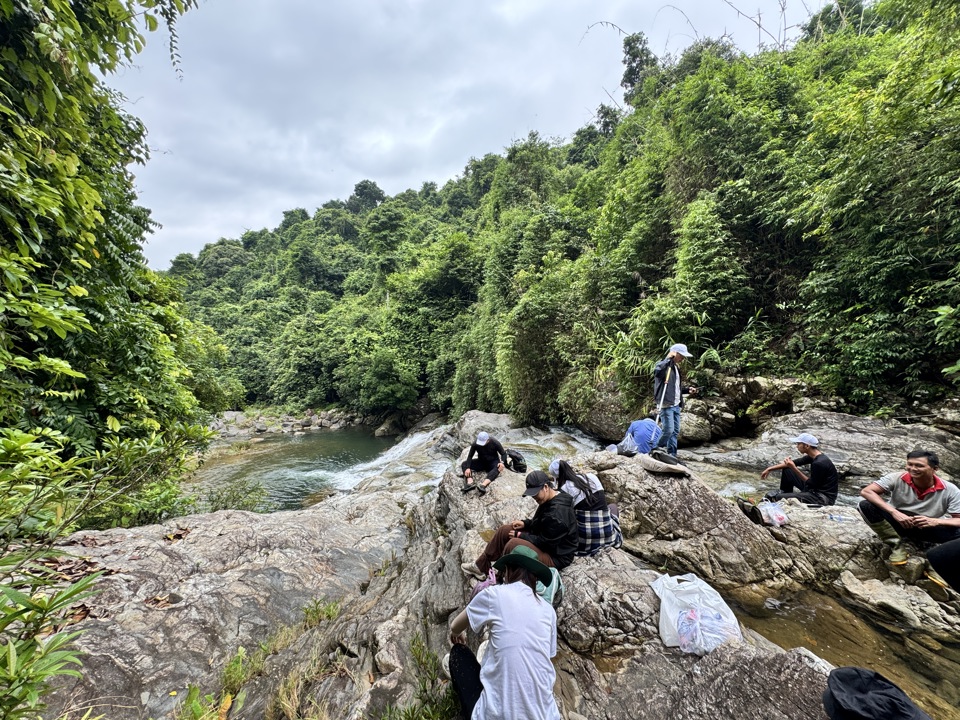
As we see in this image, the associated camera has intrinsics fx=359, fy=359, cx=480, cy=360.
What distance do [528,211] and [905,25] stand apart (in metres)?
16.2

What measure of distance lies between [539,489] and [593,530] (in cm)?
85

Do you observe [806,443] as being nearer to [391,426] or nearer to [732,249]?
[732,249]

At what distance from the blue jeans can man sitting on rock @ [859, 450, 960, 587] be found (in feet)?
9.00

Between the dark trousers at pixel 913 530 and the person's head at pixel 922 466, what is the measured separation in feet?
1.54

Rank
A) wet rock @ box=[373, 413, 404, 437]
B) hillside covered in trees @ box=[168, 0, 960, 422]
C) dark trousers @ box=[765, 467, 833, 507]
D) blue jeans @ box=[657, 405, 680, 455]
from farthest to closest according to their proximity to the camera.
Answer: wet rock @ box=[373, 413, 404, 437], blue jeans @ box=[657, 405, 680, 455], hillside covered in trees @ box=[168, 0, 960, 422], dark trousers @ box=[765, 467, 833, 507]

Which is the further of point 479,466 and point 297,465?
point 297,465

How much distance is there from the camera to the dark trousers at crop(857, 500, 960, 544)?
3.83 metres

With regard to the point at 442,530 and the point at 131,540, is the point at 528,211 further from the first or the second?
the point at 131,540

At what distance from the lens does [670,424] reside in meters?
6.85

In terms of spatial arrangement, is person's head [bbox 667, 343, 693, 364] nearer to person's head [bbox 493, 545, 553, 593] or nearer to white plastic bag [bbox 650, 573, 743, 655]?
white plastic bag [bbox 650, 573, 743, 655]

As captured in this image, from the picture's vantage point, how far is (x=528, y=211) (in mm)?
22219

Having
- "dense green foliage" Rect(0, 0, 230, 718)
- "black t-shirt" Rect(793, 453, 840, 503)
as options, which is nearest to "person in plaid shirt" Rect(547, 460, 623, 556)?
"black t-shirt" Rect(793, 453, 840, 503)

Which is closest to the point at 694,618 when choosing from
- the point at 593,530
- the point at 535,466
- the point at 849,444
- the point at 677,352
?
the point at 593,530

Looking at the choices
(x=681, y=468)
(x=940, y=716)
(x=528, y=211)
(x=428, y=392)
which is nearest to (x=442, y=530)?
(x=681, y=468)
